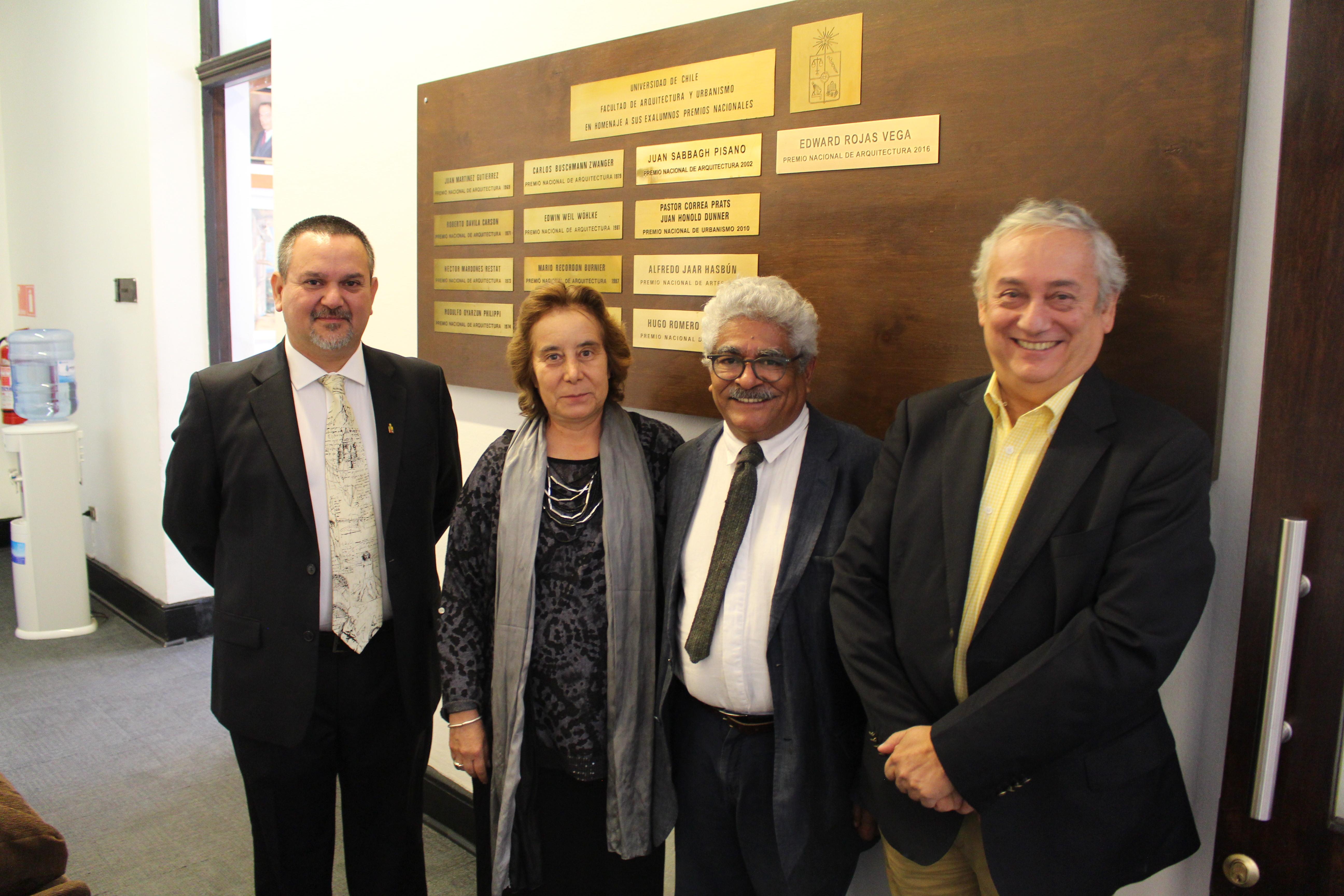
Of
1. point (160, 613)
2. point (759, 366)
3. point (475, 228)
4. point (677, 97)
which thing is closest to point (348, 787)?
point (759, 366)

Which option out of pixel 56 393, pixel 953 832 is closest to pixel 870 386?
pixel 953 832

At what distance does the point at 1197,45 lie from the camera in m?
1.35

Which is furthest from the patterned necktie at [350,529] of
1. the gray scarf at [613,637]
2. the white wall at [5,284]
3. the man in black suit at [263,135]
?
the white wall at [5,284]

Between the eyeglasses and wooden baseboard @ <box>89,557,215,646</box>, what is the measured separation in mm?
3754

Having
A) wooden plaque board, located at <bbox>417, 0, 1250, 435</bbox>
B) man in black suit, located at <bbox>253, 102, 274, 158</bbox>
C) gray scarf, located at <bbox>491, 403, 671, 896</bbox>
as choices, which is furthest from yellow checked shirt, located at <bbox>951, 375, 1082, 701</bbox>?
man in black suit, located at <bbox>253, 102, 274, 158</bbox>

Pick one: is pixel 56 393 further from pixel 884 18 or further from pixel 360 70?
pixel 884 18

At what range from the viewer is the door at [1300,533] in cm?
124

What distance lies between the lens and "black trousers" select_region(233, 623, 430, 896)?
199 centimetres

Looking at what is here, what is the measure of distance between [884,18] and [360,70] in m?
1.95

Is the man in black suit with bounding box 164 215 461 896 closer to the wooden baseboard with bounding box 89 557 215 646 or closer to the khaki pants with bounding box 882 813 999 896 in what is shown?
the khaki pants with bounding box 882 813 999 896

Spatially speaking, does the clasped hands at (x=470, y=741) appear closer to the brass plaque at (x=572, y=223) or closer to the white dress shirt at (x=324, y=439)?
the white dress shirt at (x=324, y=439)

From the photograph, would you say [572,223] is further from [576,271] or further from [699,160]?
[699,160]

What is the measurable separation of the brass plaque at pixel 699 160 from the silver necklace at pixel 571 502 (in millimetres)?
746

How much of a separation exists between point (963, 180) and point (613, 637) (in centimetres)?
109
